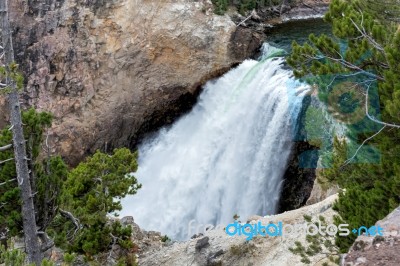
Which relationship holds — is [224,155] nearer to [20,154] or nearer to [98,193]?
[98,193]

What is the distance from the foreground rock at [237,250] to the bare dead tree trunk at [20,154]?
170 inches

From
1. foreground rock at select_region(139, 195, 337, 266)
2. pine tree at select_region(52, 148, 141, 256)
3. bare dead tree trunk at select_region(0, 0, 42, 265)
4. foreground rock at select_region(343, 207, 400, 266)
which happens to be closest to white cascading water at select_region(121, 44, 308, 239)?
foreground rock at select_region(139, 195, 337, 266)

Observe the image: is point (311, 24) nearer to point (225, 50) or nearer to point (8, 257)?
point (225, 50)

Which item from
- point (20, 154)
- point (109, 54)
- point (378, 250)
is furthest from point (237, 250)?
point (109, 54)

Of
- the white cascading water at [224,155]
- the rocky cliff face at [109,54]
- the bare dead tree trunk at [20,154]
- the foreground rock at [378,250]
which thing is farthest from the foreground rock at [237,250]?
the rocky cliff face at [109,54]

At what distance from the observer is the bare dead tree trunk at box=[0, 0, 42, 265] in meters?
7.41

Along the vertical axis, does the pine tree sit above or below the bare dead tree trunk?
below

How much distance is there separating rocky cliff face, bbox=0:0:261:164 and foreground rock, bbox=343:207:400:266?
15.3 metres

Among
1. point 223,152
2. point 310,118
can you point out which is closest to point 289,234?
point 310,118

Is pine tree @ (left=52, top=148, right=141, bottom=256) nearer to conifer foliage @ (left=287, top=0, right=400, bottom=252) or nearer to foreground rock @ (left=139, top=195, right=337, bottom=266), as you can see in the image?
foreground rock @ (left=139, top=195, right=337, bottom=266)

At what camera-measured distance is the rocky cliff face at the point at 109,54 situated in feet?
63.8

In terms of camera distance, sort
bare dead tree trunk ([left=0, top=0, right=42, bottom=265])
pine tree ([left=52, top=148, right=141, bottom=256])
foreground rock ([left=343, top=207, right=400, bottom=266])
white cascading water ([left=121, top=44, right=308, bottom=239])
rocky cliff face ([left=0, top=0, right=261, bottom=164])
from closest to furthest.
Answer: foreground rock ([left=343, top=207, right=400, bottom=266]) < bare dead tree trunk ([left=0, top=0, right=42, bottom=265]) < pine tree ([left=52, top=148, right=141, bottom=256]) < white cascading water ([left=121, top=44, right=308, bottom=239]) < rocky cliff face ([left=0, top=0, right=261, bottom=164])

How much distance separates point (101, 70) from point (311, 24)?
11.1 m

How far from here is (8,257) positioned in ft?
18.7
